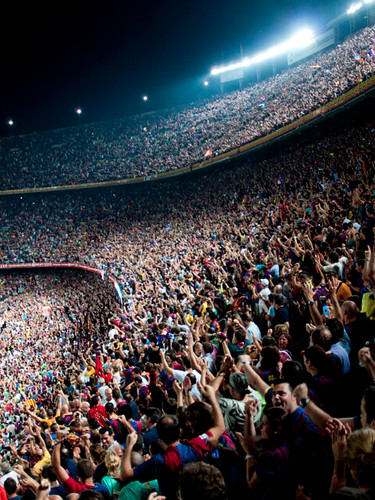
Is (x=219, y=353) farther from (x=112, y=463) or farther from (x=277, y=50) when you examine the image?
(x=277, y=50)

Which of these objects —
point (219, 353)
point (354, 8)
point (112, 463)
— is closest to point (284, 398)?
point (112, 463)

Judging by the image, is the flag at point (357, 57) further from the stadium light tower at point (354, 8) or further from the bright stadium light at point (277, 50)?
the bright stadium light at point (277, 50)

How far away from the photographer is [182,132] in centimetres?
3734

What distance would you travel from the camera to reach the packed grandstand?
249 cm

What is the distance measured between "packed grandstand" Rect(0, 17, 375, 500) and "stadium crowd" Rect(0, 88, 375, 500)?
0.07ft

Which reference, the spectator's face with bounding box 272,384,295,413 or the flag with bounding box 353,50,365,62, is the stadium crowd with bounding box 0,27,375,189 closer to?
the flag with bounding box 353,50,365,62

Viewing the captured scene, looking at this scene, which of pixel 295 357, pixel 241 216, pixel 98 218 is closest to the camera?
pixel 295 357

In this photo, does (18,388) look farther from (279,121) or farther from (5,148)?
(5,148)

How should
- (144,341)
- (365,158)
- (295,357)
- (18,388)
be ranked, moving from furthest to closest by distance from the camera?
(18,388) → (365,158) → (144,341) → (295,357)

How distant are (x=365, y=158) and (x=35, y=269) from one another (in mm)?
28618

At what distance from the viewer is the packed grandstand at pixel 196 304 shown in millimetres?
2486

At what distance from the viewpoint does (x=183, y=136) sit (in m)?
36.4

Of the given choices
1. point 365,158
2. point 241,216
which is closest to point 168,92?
point 241,216

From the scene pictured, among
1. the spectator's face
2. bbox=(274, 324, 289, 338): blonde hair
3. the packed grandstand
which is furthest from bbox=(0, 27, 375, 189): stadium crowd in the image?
the spectator's face
